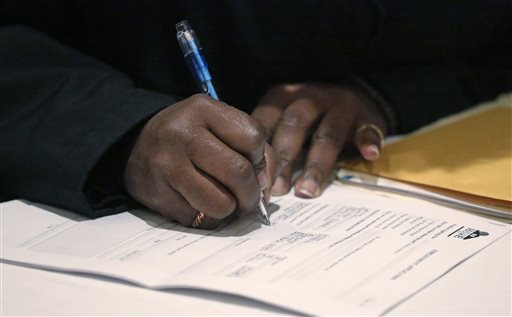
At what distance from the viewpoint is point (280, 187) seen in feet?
2.80

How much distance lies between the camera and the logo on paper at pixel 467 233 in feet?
2.27

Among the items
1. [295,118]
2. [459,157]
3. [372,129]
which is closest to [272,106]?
[295,118]

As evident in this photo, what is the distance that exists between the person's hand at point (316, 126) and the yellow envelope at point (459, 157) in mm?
32

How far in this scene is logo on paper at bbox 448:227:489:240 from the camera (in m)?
0.69

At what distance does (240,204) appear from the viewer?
2.33 feet

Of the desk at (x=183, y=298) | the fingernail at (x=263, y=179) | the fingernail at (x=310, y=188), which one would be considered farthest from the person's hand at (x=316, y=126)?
the desk at (x=183, y=298)

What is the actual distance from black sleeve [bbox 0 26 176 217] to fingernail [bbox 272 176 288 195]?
17cm

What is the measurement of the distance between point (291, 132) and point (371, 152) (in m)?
0.11

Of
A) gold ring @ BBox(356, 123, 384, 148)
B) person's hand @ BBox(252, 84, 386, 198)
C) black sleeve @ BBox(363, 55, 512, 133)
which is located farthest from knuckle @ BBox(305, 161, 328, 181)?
Result: black sleeve @ BBox(363, 55, 512, 133)

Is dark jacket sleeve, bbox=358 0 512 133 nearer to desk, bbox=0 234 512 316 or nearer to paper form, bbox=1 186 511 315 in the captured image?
paper form, bbox=1 186 511 315

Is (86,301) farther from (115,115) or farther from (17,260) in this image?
(115,115)

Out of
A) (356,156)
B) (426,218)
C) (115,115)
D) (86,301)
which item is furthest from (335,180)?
(86,301)

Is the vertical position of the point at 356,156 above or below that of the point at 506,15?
below

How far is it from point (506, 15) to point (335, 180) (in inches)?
20.0
